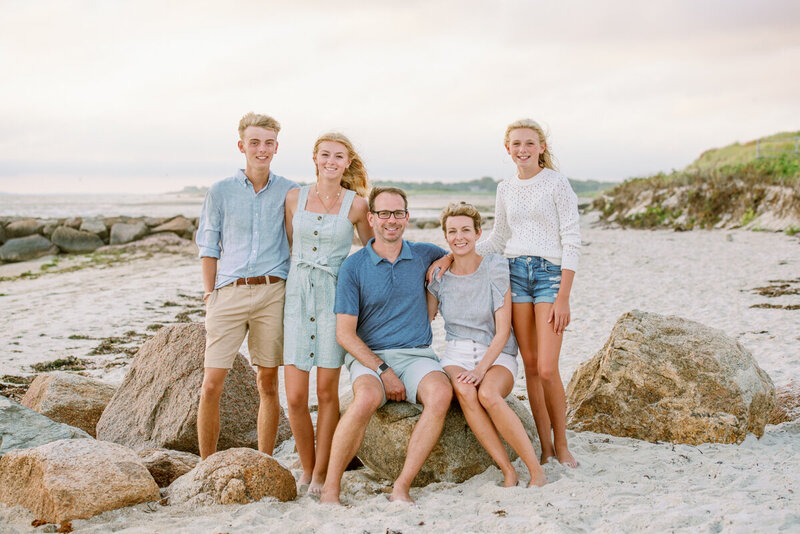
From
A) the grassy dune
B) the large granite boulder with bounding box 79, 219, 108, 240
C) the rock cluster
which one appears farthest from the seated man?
the large granite boulder with bounding box 79, 219, 108, 240

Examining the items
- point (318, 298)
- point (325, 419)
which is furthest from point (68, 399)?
point (318, 298)

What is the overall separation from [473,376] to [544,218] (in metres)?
1.12

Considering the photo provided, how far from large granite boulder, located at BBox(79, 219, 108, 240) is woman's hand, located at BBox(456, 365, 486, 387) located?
69.0 feet

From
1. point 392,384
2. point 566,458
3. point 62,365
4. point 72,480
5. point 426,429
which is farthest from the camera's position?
point 62,365

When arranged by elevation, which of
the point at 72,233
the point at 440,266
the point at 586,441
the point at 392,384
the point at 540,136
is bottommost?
the point at 586,441

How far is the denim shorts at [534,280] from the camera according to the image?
4148 mm

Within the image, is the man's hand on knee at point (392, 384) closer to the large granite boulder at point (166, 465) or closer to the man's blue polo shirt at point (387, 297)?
the man's blue polo shirt at point (387, 297)

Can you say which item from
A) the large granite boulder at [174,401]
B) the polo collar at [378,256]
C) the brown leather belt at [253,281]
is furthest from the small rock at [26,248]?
the polo collar at [378,256]

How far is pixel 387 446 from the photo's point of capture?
4199mm

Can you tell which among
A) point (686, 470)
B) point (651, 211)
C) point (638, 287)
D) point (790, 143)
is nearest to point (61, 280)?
point (638, 287)

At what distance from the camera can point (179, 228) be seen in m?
22.4

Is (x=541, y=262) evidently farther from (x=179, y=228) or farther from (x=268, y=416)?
(x=179, y=228)

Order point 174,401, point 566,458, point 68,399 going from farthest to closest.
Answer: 1. point 68,399
2. point 174,401
3. point 566,458

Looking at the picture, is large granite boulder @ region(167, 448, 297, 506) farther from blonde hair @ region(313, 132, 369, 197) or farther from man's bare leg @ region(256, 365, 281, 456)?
blonde hair @ region(313, 132, 369, 197)
